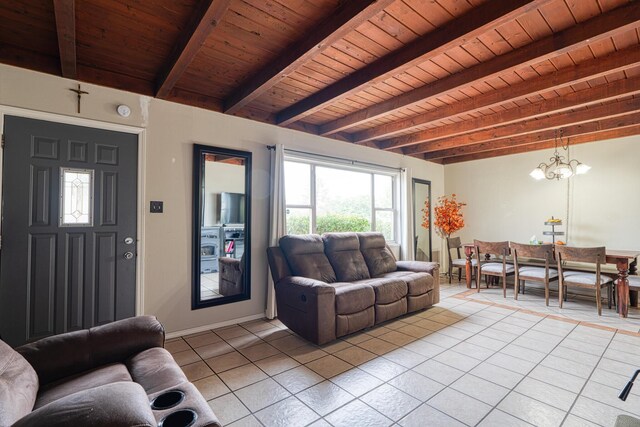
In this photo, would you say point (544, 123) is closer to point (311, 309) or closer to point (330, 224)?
point (330, 224)

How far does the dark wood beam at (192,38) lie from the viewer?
1.83 metres

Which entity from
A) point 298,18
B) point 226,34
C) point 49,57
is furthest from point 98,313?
point 298,18

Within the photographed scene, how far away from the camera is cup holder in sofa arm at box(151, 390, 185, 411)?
1.28 m

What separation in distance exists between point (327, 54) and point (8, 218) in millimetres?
2836

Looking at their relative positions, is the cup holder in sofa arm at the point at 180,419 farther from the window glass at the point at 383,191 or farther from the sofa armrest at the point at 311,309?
the window glass at the point at 383,191

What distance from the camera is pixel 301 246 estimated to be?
12.2ft

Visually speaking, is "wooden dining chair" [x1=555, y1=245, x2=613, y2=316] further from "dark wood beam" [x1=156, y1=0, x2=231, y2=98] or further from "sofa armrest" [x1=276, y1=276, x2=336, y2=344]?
"dark wood beam" [x1=156, y1=0, x2=231, y2=98]

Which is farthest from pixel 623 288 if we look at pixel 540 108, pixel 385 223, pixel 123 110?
pixel 123 110

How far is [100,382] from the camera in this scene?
147cm

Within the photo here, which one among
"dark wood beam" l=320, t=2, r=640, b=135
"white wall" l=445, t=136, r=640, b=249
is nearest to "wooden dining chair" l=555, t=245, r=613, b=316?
"white wall" l=445, t=136, r=640, b=249

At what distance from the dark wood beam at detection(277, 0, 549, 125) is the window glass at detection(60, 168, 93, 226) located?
229cm

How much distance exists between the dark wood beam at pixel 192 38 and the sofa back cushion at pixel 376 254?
2966 mm

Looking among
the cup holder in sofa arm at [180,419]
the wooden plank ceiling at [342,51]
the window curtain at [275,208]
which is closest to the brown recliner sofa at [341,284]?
the window curtain at [275,208]

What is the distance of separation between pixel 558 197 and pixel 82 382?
6.51 metres
